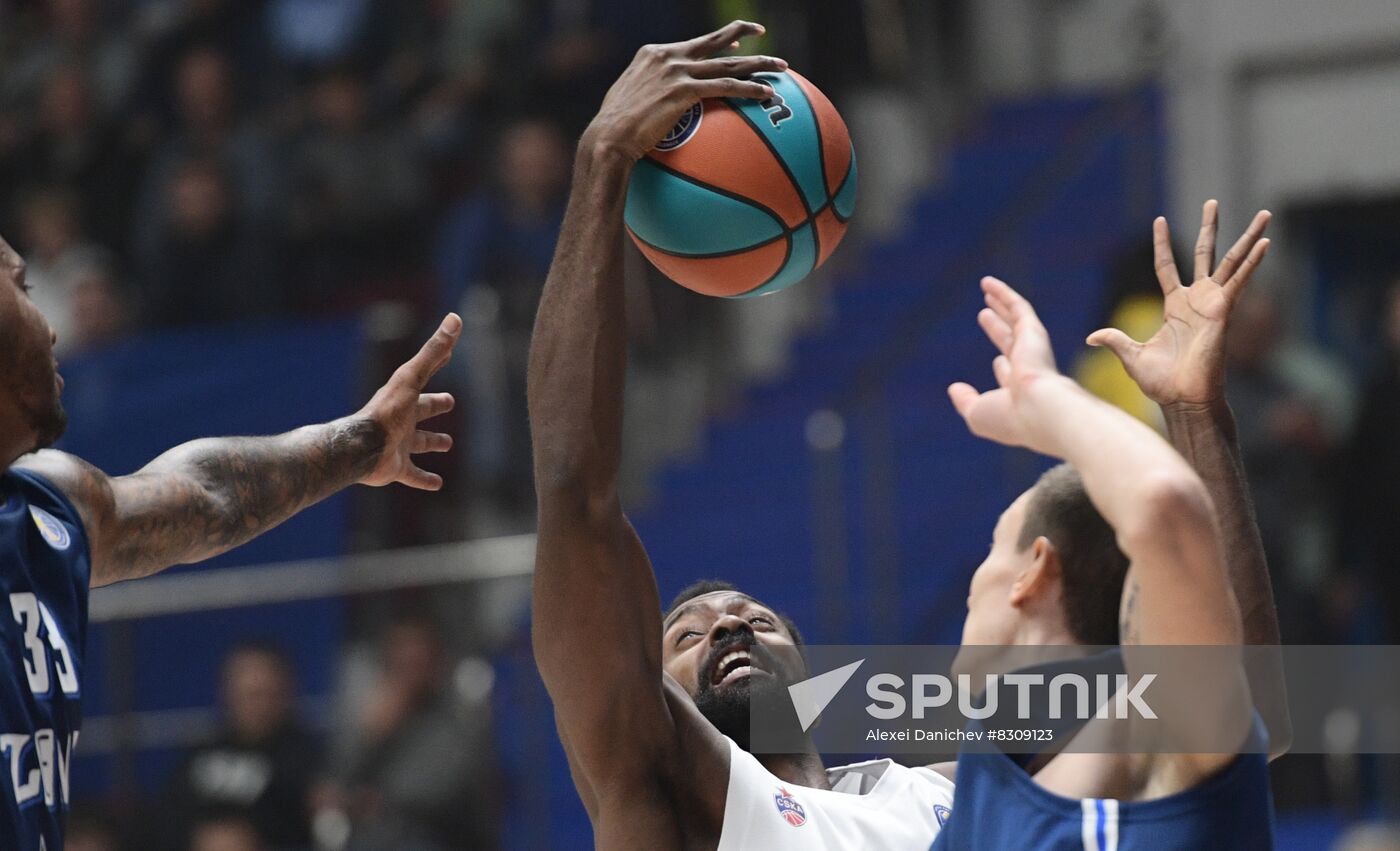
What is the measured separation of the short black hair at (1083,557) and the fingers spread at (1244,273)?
51 cm

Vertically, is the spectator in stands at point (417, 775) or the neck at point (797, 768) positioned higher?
the neck at point (797, 768)

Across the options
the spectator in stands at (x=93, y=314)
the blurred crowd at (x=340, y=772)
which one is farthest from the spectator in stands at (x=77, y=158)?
the blurred crowd at (x=340, y=772)

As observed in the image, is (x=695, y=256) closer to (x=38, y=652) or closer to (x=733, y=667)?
(x=733, y=667)

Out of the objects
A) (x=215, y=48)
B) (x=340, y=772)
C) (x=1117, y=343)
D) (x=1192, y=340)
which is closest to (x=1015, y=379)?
(x=1117, y=343)

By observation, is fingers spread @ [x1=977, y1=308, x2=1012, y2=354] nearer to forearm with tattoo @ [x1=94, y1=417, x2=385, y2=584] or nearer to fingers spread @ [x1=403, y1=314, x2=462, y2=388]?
fingers spread @ [x1=403, y1=314, x2=462, y2=388]

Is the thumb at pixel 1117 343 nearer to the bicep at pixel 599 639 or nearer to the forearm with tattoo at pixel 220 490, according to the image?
the bicep at pixel 599 639

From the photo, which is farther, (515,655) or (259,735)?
(515,655)

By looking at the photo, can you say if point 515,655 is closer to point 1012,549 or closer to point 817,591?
point 817,591

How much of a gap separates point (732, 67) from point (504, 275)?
238 inches

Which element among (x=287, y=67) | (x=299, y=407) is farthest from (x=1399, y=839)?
(x=287, y=67)

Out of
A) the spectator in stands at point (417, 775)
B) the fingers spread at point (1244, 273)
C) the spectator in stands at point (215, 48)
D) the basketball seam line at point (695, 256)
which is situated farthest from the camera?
the spectator in stands at point (215, 48)

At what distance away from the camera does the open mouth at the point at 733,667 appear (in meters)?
4.00

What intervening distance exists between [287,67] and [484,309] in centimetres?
338

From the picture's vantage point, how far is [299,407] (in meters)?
9.08
